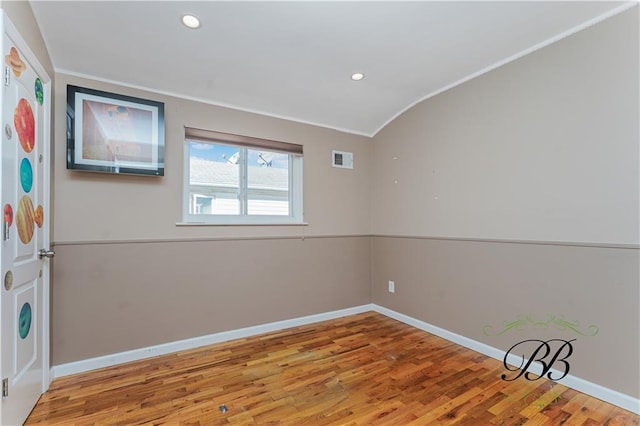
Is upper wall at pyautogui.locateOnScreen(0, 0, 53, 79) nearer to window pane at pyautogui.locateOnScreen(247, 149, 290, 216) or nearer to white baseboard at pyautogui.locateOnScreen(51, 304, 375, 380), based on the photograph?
window pane at pyautogui.locateOnScreen(247, 149, 290, 216)

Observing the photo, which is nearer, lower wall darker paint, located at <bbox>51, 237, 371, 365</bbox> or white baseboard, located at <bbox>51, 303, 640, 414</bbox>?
white baseboard, located at <bbox>51, 303, 640, 414</bbox>

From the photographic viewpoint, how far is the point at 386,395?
1997 mm

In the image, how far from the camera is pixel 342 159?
3.69 metres

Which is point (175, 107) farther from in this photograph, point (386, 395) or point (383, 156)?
point (386, 395)

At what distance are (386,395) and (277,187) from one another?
7.20 ft

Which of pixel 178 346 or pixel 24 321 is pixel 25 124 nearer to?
pixel 24 321

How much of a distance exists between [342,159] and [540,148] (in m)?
1.98

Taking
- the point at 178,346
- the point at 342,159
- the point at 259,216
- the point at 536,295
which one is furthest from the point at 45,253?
the point at 536,295

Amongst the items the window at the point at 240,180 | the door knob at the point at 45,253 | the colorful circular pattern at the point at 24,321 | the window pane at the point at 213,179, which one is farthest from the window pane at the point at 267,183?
the colorful circular pattern at the point at 24,321

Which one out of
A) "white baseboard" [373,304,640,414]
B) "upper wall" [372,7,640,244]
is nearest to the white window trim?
"upper wall" [372,7,640,244]

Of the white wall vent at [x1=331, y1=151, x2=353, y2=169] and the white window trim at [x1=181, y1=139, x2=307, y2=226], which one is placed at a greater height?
the white wall vent at [x1=331, y1=151, x2=353, y2=169]

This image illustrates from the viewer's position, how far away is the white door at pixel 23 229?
1.48 m

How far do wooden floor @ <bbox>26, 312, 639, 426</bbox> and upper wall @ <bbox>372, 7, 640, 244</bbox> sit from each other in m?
1.09

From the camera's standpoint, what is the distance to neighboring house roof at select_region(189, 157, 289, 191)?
2.90 meters
